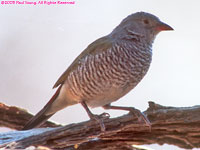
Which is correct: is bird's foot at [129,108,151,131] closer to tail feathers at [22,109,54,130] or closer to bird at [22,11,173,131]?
bird at [22,11,173,131]

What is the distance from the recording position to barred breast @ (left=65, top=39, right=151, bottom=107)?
4398 mm

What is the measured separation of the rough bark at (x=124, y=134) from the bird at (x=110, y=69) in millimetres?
234

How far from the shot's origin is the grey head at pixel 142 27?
4.79 metres

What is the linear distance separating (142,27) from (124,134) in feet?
5.04

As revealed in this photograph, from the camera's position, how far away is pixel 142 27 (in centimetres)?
485

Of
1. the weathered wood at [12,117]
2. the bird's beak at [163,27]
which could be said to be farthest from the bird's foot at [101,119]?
the bird's beak at [163,27]

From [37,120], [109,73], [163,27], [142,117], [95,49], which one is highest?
[163,27]

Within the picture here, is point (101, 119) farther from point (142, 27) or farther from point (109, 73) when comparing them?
point (142, 27)

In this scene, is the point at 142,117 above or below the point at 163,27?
below

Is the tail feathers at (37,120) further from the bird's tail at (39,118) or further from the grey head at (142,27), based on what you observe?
the grey head at (142,27)

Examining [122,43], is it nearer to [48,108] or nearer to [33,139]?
[48,108]

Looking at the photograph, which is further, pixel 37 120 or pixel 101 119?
pixel 37 120

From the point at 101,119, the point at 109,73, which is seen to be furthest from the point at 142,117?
the point at 109,73

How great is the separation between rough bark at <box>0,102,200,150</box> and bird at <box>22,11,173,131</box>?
234 mm
